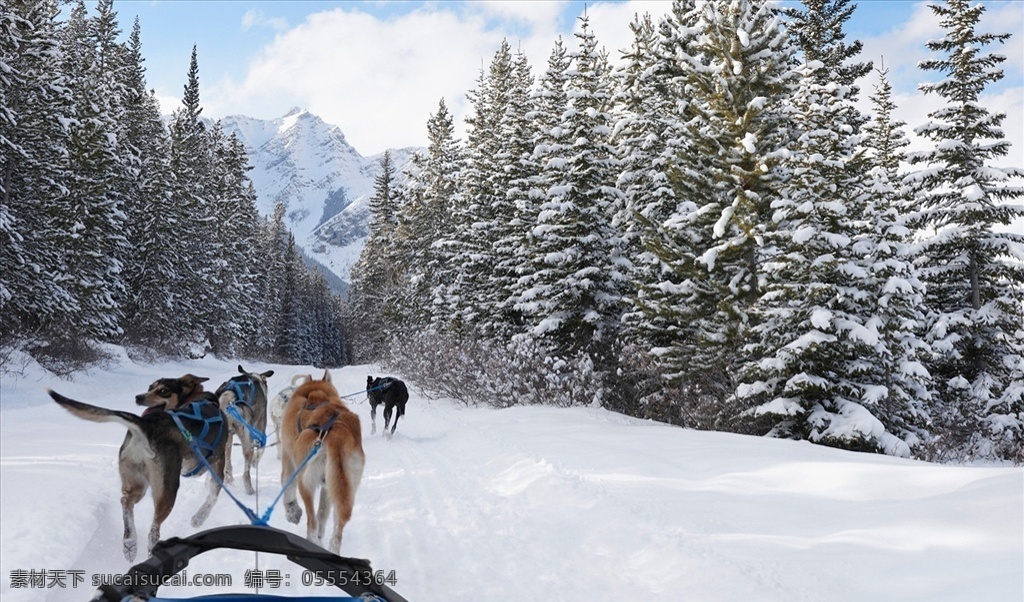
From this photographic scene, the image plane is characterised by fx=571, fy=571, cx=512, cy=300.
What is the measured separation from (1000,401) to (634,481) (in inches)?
582

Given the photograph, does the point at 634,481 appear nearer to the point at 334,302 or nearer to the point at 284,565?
the point at 284,565

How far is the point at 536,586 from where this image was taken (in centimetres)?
437

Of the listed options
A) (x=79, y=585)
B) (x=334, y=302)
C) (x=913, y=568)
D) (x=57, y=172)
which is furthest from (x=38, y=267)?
(x=334, y=302)

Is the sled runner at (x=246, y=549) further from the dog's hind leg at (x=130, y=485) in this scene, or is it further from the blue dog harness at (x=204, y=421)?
the blue dog harness at (x=204, y=421)

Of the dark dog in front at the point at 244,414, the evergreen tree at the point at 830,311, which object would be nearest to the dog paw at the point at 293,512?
the dark dog in front at the point at 244,414

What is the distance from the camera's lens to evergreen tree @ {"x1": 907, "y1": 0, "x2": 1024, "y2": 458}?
1709 cm

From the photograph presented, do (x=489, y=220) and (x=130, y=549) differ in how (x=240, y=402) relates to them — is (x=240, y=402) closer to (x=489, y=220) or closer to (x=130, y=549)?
(x=130, y=549)

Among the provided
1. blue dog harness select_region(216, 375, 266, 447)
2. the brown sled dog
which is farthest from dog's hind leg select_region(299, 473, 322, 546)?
blue dog harness select_region(216, 375, 266, 447)

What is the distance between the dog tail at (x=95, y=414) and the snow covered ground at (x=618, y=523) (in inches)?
40.6

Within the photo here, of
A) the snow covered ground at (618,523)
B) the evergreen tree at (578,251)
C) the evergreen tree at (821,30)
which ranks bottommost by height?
the snow covered ground at (618,523)

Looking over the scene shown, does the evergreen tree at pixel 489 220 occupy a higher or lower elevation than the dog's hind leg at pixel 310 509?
higher

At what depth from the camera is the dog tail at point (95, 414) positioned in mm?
3738

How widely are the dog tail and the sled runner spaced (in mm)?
2451

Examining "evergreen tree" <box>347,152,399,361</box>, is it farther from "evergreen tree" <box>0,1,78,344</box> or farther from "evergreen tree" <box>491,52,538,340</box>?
"evergreen tree" <box>0,1,78,344</box>
